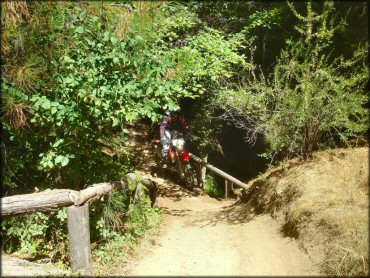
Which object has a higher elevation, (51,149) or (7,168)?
(51,149)

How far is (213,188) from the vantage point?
1162 centimetres

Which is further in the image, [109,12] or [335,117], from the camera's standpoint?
[335,117]

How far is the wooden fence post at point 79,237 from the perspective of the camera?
4738 mm

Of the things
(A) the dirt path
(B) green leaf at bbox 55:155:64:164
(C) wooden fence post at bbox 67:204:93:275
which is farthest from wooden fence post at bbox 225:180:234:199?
(C) wooden fence post at bbox 67:204:93:275

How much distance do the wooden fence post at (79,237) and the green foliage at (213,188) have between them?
6954mm

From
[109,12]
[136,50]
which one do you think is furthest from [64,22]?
[136,50]

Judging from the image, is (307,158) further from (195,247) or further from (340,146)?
(195,247)

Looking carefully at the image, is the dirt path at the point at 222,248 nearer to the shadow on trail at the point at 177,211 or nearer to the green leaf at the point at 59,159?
the shadow on trail at the point at 177,211

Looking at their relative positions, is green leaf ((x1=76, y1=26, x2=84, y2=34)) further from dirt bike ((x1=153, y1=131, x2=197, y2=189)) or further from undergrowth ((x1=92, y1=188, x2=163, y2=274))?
dirt bike ((x1=153, y1=131, x2=197, y2=189))

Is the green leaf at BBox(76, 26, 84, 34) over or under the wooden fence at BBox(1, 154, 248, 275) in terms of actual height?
over

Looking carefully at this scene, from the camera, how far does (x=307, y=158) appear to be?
24.6ft

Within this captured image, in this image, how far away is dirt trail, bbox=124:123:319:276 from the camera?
5.12 metres

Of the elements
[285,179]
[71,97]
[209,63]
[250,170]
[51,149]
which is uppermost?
[209,63]

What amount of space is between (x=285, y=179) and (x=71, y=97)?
4.56 metres
